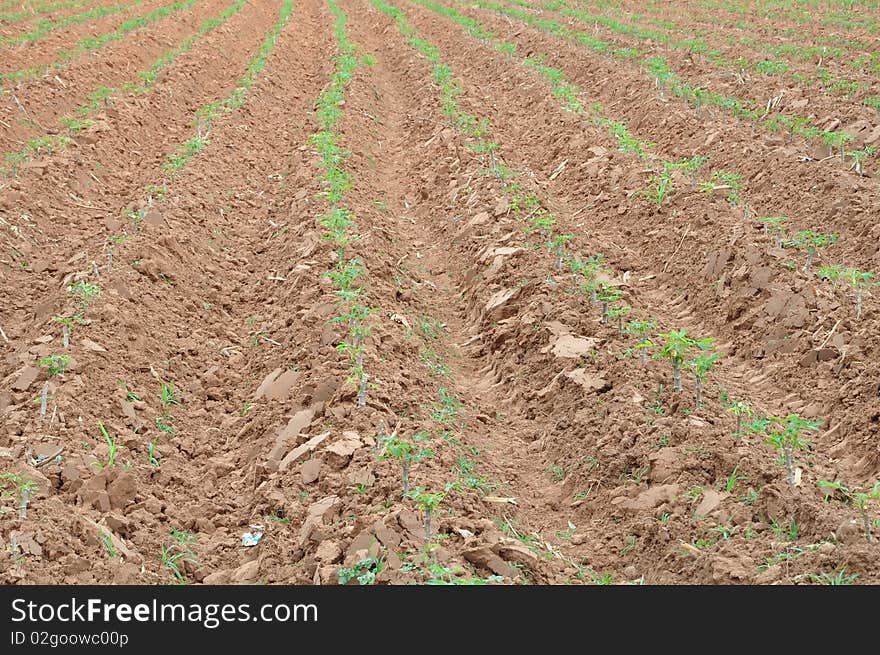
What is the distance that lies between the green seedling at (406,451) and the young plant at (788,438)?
6.41 feet

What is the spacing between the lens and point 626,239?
845cm

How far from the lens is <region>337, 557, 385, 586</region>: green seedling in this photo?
391 cm

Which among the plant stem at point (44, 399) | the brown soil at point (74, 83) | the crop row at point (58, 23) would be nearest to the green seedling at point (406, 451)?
the plant stem at point (44, 399)

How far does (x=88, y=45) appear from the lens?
15711 millimetres

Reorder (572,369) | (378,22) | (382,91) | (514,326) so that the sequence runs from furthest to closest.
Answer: (378,22)
(382,91)
(514,326)
(572,369)

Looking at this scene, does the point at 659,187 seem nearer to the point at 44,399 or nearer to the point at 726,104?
the point at 726,104

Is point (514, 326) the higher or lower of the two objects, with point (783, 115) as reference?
lower

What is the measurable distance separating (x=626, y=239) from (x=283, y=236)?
343 cm

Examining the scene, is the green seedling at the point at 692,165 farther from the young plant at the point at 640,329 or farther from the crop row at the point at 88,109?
the crop row at the point at 88,109

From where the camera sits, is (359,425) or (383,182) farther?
(383,182)

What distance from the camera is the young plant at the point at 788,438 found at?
15.2 feet

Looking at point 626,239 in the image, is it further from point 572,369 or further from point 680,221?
point 572,369

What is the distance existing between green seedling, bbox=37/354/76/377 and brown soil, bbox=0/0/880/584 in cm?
7

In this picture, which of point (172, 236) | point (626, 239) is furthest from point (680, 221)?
point (172, 236)
